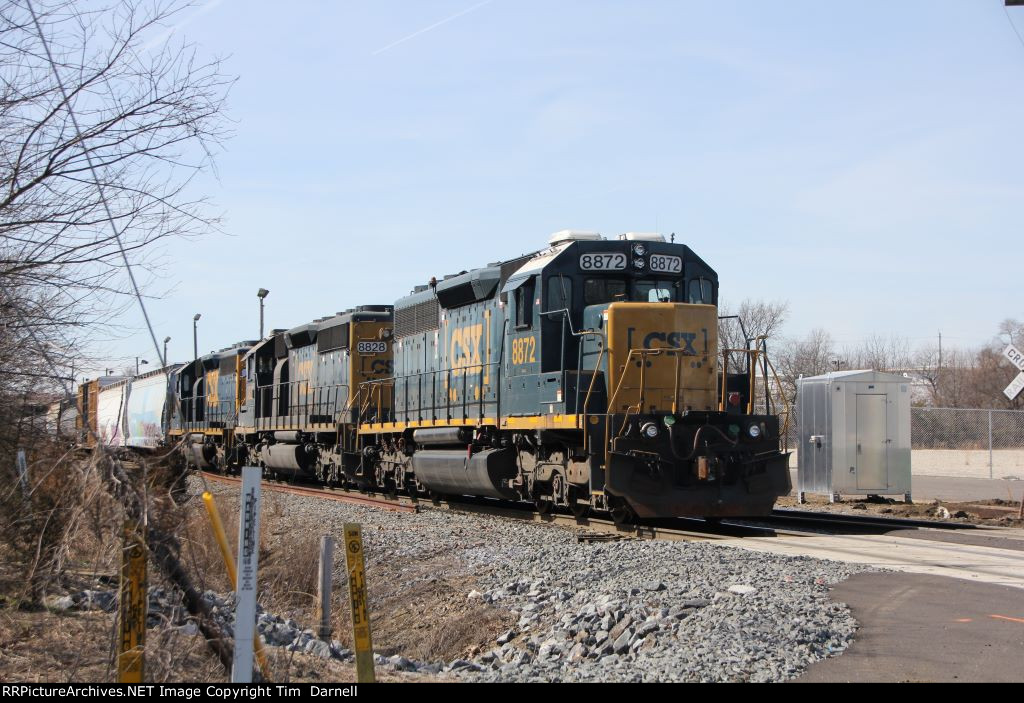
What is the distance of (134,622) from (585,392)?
906 centimetres

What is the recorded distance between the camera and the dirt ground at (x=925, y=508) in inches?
653

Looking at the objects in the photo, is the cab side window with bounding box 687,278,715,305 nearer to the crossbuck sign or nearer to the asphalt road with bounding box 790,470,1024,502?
the crossbuck sign

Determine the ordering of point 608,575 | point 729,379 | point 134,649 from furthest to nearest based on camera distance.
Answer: point 729,379 → point 608,575 → point 134,649

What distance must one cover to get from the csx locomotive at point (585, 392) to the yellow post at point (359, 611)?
3387 mm

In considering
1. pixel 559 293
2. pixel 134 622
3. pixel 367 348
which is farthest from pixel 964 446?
pixel 134 622

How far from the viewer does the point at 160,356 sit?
6.41 meters

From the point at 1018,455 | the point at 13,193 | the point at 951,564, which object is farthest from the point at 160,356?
the point at 1018,455

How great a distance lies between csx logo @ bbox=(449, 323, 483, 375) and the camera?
1678cm

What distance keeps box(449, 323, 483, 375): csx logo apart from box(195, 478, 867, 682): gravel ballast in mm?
3878

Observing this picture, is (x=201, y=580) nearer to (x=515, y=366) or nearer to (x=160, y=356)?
(x=160, y=356)

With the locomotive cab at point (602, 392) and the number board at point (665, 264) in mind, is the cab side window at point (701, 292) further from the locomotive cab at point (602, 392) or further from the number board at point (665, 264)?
the number board at point (665, 264)

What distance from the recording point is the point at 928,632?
289 inches

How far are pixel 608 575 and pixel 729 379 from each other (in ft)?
17.4

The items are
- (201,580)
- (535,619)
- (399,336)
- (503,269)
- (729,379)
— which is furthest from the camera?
(399,336)
